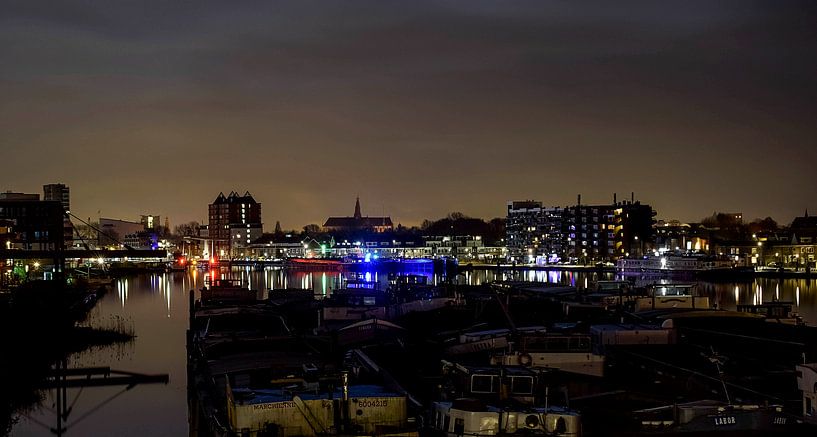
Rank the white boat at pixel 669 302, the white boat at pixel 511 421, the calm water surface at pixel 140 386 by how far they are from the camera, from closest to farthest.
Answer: the white boat at pixel 511 421, the calm water surface at pixel 140 386, the white boat at pixel 669 302

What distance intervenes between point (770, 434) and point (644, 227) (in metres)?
125

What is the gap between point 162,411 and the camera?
77.8ft

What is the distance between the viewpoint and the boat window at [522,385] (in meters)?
13.3

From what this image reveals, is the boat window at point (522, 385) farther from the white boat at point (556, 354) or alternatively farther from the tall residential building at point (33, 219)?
the tall residential building at point (33, 219)

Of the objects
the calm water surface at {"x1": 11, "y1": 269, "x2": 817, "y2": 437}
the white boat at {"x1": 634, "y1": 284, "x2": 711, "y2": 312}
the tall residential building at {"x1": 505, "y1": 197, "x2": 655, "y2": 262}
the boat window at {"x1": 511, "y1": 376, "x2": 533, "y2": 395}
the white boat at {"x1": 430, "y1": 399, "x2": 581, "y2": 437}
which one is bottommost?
the calm water surface at {"x1": 11, "y1": 269, "x2": 817, "y2": 437}

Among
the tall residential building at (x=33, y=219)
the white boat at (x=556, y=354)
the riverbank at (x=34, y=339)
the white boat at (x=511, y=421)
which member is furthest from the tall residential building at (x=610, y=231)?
the white boat at (x=511, y=421)

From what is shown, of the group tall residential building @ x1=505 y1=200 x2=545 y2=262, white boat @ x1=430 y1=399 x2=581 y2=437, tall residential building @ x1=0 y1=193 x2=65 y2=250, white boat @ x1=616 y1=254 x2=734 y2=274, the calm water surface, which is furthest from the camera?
tall residential building @ x1=505 y1=200 x2=545 y2=262

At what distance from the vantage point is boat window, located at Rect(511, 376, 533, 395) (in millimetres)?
13281

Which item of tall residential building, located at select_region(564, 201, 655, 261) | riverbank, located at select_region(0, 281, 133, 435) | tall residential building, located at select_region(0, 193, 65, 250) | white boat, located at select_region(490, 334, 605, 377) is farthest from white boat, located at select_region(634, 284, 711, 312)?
tall residential building, located at select_region(564, 201, 655, 261)

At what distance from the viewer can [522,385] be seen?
13.3 metres

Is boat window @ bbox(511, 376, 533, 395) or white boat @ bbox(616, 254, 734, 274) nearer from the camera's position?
boat window @ bbox(511, 376, 533, 395)

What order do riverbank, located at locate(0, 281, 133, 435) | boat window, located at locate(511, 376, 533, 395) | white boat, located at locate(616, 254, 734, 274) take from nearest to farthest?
boat window, located at locate(511, 376, 533, 395) < riverbank, located at locate(0, 281, 133, 435) < white boat, located at locate(616, 254, 734, 274)

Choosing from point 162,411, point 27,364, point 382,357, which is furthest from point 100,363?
point 382,357

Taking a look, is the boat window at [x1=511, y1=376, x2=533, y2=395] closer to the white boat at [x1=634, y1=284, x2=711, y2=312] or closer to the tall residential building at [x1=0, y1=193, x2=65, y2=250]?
the white boat at [x1=634, y1=284, x2=711, y2=312]
